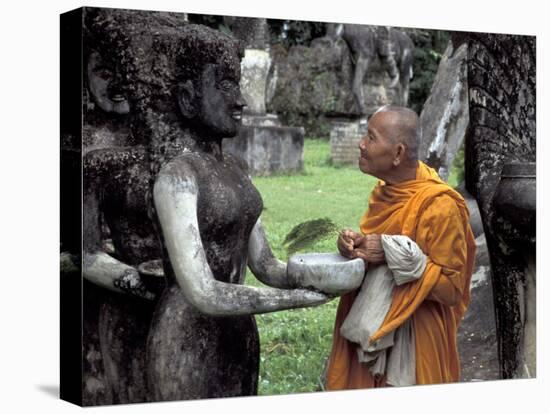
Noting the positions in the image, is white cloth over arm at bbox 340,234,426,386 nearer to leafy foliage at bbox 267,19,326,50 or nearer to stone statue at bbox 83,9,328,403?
stone statue at bbox 83,9,328,403

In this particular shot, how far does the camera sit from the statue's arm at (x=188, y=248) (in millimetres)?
7340

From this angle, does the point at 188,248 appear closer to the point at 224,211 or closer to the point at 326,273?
the point at 224,211

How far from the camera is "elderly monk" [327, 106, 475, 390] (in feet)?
25.7

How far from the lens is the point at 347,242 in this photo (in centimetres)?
788

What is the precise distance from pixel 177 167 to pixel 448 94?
218 centimetres

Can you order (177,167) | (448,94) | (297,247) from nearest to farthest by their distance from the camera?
1. (177,167)
2. (297,247)
3. (448,94)

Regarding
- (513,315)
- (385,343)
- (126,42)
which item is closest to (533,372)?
(513,315)

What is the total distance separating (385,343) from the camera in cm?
785

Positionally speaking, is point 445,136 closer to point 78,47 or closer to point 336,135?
point 336,135

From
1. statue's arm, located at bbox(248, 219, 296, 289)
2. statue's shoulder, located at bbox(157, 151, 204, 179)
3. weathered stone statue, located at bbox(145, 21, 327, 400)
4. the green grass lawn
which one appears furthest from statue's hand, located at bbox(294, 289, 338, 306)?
statue's shoulder, located at bbox(157, 151, 204, 179)

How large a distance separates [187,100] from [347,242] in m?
1.20

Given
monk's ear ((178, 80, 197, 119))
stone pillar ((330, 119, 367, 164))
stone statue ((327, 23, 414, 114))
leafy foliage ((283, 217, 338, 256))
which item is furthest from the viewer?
stone statue ((327, 23, 414, 114))

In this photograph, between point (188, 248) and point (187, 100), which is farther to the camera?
point (187, 100)

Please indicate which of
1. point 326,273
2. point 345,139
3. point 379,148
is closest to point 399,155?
point 379,148
